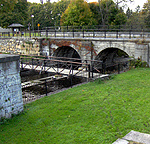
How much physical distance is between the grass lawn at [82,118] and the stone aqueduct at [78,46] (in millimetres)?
7826

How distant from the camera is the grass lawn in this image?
5.99m

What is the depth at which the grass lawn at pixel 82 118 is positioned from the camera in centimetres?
599

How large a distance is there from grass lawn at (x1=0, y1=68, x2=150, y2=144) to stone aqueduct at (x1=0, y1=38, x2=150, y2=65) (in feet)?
25.7

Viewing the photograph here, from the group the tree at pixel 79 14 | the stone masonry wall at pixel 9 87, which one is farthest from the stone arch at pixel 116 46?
the stone masonry wall at pixel 9 87

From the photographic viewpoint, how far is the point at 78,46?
23031mm

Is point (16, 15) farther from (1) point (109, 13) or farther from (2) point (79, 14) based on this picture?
(1) point (109, 13)

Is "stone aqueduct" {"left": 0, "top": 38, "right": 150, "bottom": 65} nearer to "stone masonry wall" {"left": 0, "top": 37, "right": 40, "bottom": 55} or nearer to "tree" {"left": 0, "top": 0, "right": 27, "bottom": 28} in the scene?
"stone masonry wall" {"left": 0, "top": 37, "right": 40, "bottom": 55}

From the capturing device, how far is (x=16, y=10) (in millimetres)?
39969

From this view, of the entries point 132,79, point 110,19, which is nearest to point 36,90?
point 132,79

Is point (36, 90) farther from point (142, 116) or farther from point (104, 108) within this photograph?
point (142, 116)

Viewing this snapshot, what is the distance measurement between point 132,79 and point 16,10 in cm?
3341

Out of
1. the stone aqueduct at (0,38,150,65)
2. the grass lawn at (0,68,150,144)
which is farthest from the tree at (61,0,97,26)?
the grass lawn at (0,68,150,144)

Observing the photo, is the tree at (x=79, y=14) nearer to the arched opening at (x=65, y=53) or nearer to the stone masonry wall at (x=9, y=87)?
the arched opening at (x=65, y=53)

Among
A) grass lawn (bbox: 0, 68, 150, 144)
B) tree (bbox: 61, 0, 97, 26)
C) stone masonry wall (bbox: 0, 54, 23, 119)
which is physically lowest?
grass lawn (bbox: 0, 68, 150, 144)
